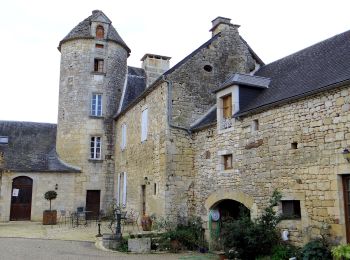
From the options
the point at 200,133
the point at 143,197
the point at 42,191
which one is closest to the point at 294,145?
the point at 200,133

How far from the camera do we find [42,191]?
1877 centimetres

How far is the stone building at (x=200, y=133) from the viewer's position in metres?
8.59

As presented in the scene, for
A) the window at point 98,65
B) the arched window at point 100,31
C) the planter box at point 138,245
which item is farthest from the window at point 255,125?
the arched window at point 100,31

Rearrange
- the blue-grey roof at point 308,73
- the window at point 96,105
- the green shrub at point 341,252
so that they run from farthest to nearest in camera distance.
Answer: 1. the window at point 96,105
2. the blue-grey roof at point 308,73
3. the green shrub at point 341,252

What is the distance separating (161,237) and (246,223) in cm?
297

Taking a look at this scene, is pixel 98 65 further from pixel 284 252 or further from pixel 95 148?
pixel 284 252

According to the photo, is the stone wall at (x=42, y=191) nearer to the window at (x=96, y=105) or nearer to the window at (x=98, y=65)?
the window at (x=96, y=105)

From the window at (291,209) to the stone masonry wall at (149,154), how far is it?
450 cm

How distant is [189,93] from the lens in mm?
13680

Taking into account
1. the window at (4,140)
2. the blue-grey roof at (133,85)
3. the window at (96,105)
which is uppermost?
the blue-grey roof at (133,85)

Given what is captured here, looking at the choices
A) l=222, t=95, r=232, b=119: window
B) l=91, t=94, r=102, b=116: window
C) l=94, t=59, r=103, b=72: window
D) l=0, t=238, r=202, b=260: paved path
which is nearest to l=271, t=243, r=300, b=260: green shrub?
l=0, t=238, r=202, b=260: paved path

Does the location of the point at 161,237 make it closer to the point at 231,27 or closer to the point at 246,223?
the point at 246,223

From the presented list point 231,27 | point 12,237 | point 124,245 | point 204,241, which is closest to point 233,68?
point 231,27

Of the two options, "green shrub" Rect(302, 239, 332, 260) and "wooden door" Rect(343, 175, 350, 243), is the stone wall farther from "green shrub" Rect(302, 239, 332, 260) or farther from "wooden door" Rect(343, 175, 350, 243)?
"wooden door" Rect(343, 175, 350, 243)
